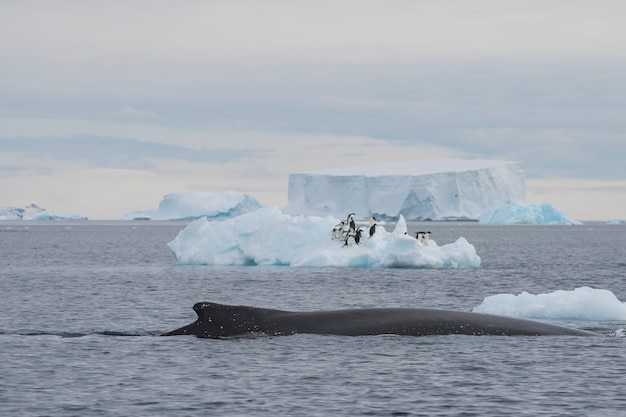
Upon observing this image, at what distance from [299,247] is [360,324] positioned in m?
37.3

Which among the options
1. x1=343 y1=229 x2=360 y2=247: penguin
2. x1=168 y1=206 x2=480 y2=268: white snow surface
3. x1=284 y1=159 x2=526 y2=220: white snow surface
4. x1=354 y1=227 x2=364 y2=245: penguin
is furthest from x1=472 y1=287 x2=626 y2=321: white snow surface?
x1=284 y1=159 x2=526 y2=220: white snow surface

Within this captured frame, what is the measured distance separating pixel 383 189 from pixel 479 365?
144160 mm

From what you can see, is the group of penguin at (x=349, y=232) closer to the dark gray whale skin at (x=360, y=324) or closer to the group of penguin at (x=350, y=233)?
the group of penguin at (x=350, y=233)

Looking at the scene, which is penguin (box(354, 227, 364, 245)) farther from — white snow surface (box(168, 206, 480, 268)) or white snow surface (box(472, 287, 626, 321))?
white snow surface (box(472, 287, 626, 321))

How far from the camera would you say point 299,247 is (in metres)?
59.4

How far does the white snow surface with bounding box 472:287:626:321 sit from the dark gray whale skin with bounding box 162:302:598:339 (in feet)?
12.9

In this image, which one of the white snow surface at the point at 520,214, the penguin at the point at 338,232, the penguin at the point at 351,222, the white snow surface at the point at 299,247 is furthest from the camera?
the white snow surface at the point at 520,214

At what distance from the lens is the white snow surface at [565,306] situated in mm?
26875

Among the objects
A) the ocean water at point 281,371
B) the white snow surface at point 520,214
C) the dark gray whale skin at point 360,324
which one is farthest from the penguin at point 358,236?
the white snow surface at point 520,214

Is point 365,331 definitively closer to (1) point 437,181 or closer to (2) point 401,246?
(2) point 401,246

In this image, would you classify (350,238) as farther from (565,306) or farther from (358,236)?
(565,306)

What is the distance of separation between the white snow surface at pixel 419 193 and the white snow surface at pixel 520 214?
4168 mm

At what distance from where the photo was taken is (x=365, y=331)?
22.0 meters

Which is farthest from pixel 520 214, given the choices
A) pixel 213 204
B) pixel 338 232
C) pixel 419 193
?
pixel 338 232
